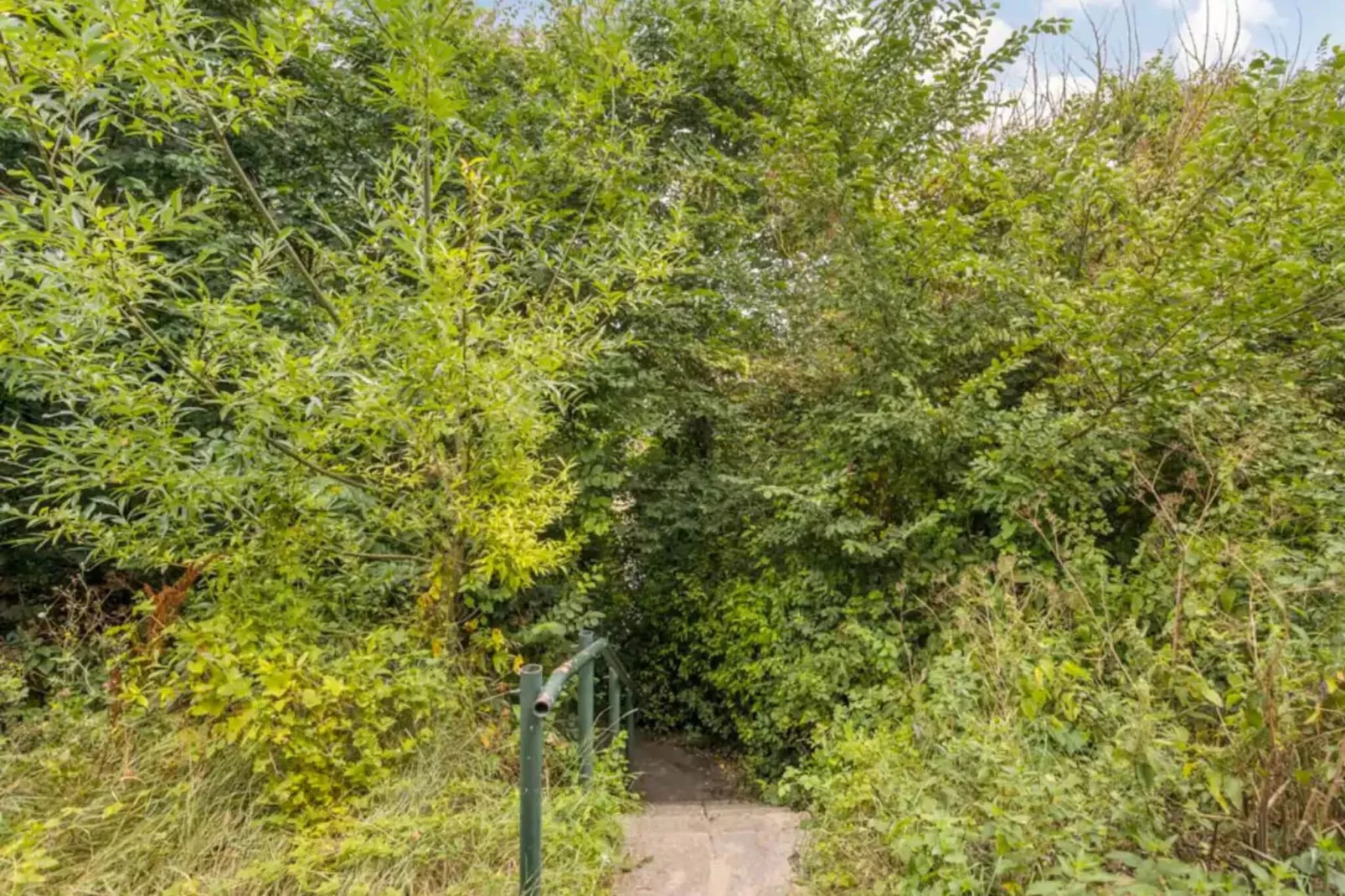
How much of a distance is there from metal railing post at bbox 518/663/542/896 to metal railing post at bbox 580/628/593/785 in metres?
0.66

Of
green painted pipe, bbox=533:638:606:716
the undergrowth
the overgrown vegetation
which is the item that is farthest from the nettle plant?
the undergrowth

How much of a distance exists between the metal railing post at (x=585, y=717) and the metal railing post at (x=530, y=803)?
0.66 metres

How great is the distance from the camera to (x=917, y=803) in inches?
75.6

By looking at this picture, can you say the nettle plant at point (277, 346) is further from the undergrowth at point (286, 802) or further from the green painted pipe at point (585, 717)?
the undergrowth at point (286, 802)

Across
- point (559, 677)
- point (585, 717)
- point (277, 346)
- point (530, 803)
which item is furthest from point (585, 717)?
point (277, 346)

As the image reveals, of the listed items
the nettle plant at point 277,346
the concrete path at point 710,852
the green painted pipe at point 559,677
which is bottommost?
the concrete path at point 710,852

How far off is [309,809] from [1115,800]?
2.41 meters

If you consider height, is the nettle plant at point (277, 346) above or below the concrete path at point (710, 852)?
above

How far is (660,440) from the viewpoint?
462 cm

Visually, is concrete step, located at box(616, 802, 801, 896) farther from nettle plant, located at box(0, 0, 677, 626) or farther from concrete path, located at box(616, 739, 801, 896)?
nettle plant, located at box(0, 0, 677, 626)

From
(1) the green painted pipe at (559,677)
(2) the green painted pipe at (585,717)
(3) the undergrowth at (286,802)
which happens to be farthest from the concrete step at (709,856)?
(1) the green painted pipe at (559,677)

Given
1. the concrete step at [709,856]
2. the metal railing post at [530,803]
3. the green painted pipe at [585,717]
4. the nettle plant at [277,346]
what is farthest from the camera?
the green painted pipe at [585,717]

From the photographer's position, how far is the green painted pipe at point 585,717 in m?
2.44

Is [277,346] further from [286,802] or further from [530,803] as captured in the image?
[530,803]
